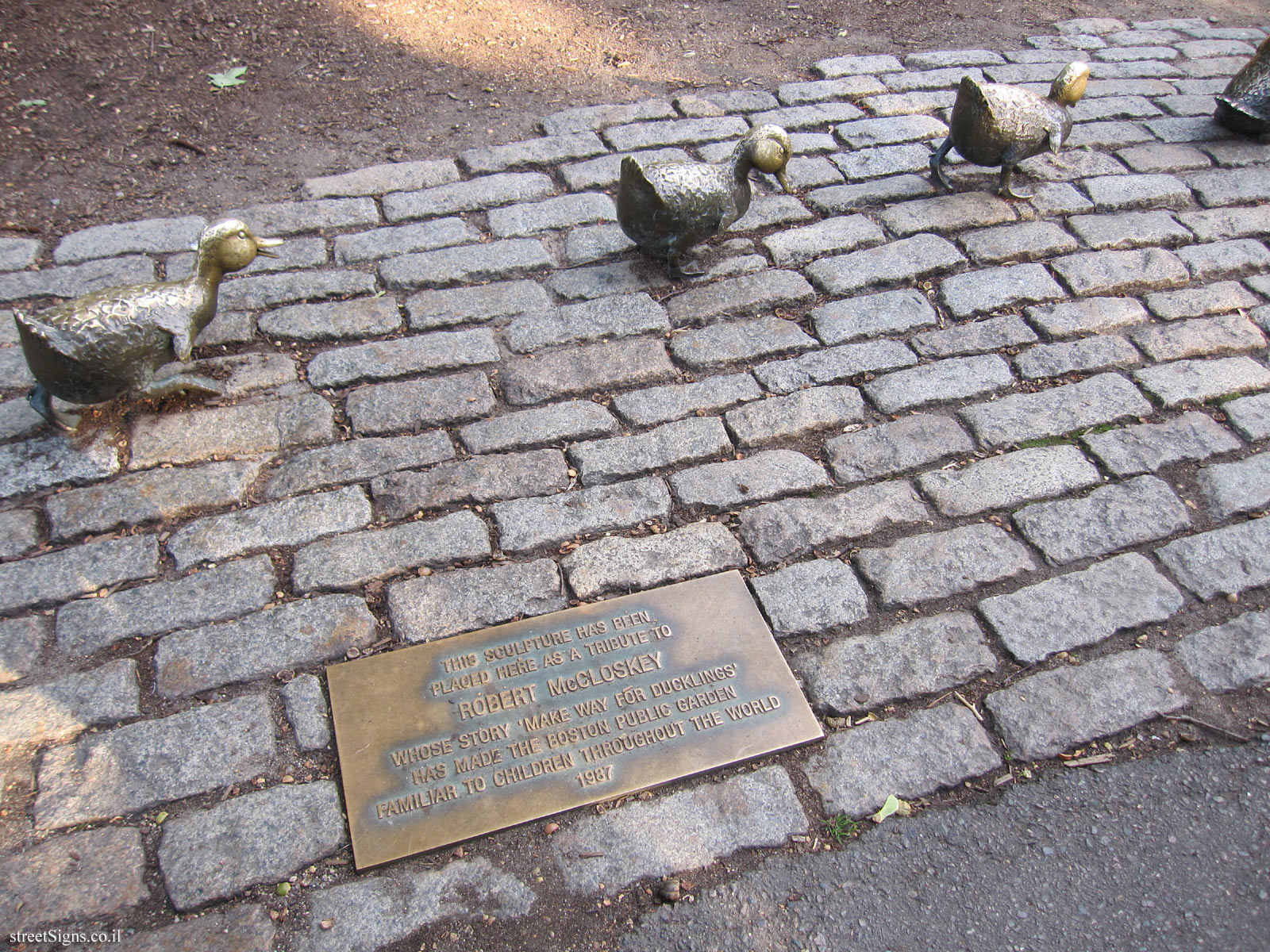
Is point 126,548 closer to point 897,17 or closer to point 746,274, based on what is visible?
point 746,274

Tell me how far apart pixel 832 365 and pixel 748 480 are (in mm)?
646

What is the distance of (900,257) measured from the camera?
3.56 m

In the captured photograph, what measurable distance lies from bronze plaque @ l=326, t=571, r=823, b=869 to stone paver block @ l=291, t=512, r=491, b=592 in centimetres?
28

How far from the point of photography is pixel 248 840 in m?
2.01

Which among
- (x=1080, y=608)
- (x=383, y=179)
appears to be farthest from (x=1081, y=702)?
(x=383, y=179)

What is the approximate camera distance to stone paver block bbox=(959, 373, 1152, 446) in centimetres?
297

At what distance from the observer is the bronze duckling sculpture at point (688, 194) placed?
3.20m

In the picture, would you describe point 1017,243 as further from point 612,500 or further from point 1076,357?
point 612,500

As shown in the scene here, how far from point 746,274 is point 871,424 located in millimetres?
865

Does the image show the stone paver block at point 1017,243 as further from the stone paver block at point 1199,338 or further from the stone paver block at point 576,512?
the stone paver block at point 576,512

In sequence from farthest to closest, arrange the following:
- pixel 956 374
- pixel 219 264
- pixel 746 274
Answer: pixel 746 274, pixel 956 374, pixel 219 264

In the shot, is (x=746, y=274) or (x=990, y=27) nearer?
(x=746, y=274)

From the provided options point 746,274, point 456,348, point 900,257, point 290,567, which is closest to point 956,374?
point 900,257

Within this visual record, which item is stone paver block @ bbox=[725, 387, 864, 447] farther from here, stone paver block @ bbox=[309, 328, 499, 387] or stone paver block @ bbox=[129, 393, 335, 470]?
stone paver block @ bbox=[129, 393, 335, 470]
